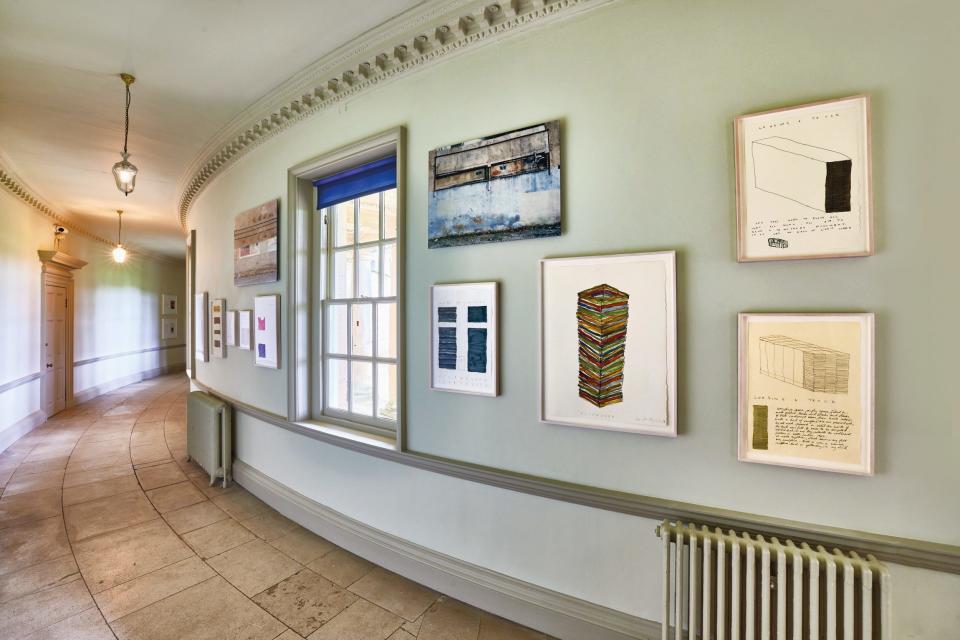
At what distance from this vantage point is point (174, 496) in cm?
328

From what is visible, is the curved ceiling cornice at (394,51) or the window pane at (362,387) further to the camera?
the window pane at (362,387)

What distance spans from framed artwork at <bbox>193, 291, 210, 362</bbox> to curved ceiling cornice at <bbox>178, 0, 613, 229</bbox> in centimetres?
198

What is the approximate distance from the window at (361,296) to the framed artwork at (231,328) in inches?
50.7

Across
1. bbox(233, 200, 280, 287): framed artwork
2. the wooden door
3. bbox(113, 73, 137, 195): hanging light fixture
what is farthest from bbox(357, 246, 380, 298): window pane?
the wooden door

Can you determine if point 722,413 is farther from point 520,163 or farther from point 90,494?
point 90,494

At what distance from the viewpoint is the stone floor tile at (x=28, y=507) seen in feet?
9.38

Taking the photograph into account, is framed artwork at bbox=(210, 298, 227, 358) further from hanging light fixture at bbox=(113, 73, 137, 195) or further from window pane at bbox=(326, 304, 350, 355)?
window pane at bbox=(326, 304, 350, 355)

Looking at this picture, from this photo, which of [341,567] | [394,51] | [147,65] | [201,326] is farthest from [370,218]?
[201,326]

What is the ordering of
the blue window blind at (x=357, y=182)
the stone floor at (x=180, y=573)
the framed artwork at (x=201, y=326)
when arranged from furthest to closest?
the framed artwork at (x=201, y=326), the blue window blind at (x=357, y=182), the stone floor at (x=180, y=573)

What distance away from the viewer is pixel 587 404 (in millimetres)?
1656

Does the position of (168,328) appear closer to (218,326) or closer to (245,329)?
(218,326)

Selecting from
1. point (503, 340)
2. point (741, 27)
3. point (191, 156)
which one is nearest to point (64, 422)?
point (191, 156)

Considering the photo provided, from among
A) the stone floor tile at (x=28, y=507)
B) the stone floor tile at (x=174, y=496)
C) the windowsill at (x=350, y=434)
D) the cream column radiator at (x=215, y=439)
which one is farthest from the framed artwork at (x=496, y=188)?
the stone floor tile at (x=28, y=507)

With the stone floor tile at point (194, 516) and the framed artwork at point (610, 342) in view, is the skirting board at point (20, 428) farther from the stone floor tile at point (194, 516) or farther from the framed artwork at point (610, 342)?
the framed artwork at point (610, 342)
